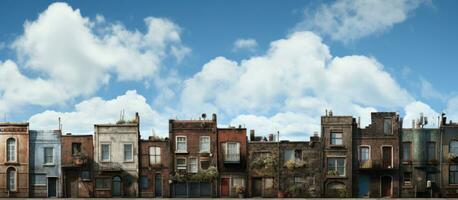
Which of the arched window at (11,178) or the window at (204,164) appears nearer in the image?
the window at (204,164)

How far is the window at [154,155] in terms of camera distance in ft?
184

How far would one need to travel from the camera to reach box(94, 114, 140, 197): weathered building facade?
183 feet

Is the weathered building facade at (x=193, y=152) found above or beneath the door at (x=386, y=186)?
above

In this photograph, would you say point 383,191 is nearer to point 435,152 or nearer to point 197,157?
point 435,152

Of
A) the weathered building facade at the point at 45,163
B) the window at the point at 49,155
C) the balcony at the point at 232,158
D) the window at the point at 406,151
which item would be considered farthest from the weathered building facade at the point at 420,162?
the window at the point at 49,155

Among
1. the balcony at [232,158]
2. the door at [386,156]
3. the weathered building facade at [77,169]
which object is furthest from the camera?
the weathered building facade at [77,169]

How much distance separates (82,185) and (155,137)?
8357 mm

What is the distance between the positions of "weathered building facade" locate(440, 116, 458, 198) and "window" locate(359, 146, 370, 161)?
7.04 meters

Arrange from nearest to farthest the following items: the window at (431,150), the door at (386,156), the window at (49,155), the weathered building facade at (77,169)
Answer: the door at (386,156) < the window at (431,150) < the weathered building facade at (77,169) < the window at (49,155)

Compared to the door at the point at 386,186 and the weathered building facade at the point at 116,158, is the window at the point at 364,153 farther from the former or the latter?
the weathered building facade at the point at 116,158

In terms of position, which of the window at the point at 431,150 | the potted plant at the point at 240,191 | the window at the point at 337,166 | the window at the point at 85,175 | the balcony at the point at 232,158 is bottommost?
the potted plant at the point at 240,191

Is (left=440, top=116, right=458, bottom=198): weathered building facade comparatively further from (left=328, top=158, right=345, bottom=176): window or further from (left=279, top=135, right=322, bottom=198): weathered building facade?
(left=279, top=135, right=322, bottom=198): weathered building facade

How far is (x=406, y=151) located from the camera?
55.3 meters

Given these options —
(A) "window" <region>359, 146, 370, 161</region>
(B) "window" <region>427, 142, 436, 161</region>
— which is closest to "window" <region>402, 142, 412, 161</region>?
(B) "window" <region>427, 142, 436, 161</region>
